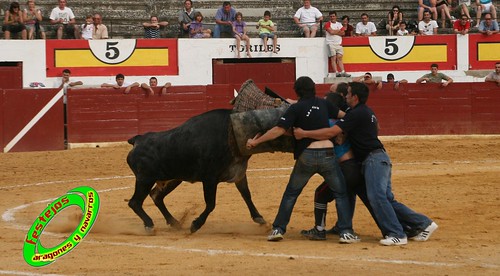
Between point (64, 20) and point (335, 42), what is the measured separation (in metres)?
6.28

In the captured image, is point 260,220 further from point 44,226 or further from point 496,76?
point 496,76

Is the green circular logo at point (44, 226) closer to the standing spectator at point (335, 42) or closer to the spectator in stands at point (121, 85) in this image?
the spectator in stands at point (121, 85)

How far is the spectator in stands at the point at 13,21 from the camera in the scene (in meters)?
22.3

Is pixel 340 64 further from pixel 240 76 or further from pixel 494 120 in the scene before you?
pixel 494 120

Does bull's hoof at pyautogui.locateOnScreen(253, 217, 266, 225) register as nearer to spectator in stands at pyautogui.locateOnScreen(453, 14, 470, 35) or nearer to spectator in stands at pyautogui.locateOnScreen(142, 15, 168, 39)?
spectator in stands at pyautogui.locateOnScreen(142, 15, 168, 39)

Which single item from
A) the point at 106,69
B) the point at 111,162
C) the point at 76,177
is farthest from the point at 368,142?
the point at 106,69

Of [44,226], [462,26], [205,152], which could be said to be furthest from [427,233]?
[462,26]

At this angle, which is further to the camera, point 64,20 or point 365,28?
point 365,28

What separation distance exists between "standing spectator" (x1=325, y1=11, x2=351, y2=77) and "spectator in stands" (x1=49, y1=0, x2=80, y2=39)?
229 inches

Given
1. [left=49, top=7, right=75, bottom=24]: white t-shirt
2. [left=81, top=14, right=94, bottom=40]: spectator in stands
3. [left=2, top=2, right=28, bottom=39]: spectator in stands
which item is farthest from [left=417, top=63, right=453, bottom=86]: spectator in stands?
[left=2, top=2, right=28, bottom=39]: spectator in stands

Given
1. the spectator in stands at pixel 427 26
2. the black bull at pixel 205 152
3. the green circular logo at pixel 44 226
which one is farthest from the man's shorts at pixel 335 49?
the green circular logo at pixel 44 226

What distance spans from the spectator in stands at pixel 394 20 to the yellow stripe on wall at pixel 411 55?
0.72 metres

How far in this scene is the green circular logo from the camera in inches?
318

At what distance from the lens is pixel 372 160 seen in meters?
9.72
